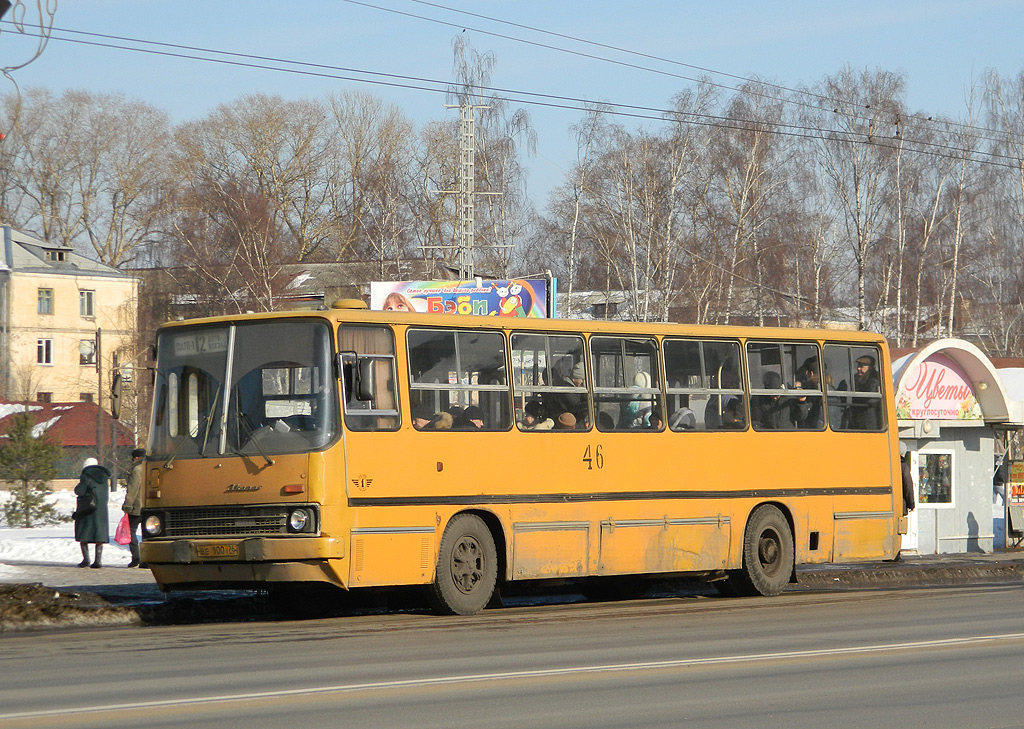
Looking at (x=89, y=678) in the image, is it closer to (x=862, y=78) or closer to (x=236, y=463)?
(x=236, y=463)

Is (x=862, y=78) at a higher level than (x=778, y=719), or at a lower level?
higher

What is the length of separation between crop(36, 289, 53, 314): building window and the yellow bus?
7568 centimetres

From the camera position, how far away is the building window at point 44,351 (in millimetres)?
86750

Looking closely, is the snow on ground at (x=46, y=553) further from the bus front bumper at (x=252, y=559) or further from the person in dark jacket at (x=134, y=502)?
the bus front bumper at (x=252, y=559)

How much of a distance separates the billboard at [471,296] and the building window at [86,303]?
4611cm

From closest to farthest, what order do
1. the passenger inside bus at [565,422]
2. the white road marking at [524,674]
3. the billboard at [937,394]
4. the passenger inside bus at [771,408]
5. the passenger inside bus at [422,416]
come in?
the white road marking at [524,674], the passenger inside bus at [422,416], the passenger inside bus at [565,422], the passenger inside bus at [771,408], the billboard at [937,394]

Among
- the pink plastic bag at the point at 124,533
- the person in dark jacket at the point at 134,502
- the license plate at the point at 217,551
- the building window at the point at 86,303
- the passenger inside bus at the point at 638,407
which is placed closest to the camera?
the license plate at the point at 217,551

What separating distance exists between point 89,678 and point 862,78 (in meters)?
53.9

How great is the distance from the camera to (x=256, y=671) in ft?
31.6

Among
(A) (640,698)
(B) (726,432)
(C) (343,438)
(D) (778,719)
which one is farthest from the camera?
(B) (726,432)

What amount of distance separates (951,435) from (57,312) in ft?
230

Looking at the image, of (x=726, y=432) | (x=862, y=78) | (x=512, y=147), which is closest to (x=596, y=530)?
(x=726, y=432)

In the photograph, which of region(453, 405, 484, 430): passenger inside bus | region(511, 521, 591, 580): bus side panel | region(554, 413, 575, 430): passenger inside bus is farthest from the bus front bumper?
region(554, 413, 575, 430): passenger inside bus

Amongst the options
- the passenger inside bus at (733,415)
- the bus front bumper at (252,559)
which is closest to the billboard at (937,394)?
the passenger inside bus at (733,415)
